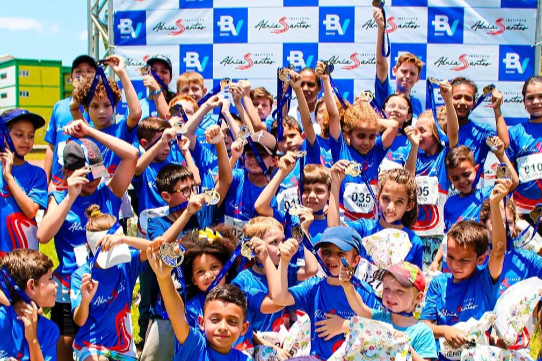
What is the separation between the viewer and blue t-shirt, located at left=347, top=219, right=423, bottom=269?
4.22 meters

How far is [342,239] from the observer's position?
3.71 meters

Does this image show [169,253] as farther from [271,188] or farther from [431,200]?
[431,200]

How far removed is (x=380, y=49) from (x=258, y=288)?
3002 mm

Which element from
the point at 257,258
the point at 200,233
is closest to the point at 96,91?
the point at 200,233

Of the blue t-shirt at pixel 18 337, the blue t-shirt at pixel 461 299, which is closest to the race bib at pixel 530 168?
the blue t-shirt at pixel 461 299

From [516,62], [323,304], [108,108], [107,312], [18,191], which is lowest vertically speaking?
→ [107,312]

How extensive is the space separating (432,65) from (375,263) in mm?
5220

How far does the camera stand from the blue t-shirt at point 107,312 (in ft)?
12.6

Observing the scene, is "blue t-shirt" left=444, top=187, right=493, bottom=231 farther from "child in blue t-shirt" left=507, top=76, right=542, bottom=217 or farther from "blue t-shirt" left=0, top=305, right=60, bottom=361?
"blue t-shirt" left=0, top=305, right=60, bottom=361

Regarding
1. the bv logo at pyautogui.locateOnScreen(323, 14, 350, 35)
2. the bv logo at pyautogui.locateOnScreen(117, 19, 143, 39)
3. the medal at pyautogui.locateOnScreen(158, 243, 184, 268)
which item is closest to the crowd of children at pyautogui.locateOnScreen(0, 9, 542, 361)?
the medal at pyautogui.locateOnScreen(158, 243, 184, 268)

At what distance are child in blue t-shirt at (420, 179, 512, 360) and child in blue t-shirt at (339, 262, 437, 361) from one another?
0.54 meters

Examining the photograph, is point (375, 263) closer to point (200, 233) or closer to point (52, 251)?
point (200, 233)

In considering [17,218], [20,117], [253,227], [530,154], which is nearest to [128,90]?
[20,117]

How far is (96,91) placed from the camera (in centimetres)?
492
